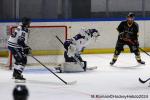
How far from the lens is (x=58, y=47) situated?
5.98 meters

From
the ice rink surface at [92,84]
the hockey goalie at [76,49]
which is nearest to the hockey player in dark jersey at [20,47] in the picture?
the ice rink surface at [92,84]

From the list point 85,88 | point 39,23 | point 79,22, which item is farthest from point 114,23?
point 85,88

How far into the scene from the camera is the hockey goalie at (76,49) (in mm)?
5473

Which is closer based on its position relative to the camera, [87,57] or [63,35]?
[63,35]

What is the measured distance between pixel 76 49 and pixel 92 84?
3.74ft

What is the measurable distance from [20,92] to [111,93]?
3.04m

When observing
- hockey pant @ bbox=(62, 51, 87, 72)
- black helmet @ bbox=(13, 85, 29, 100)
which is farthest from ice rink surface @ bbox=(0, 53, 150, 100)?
black helmet @ bbox=(13, 85, 29, 100)

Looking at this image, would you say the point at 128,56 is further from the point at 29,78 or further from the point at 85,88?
the point at 85,88

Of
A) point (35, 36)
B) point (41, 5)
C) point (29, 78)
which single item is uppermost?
point (41, 5)

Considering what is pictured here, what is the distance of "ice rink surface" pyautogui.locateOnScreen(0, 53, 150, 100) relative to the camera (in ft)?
12.0

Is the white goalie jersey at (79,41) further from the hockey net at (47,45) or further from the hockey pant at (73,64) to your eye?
the hockey net at (47,45)

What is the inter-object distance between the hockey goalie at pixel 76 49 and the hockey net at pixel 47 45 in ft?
0.76

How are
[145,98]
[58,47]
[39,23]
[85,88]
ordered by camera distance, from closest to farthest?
1. [145,98]
2. [85,88]
3. [58,47]
4. [39,23]

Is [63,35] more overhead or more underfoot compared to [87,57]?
more overhead
